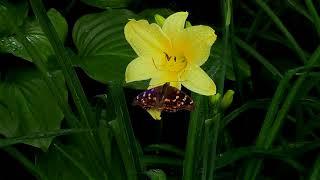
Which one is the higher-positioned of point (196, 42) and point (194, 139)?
point (196, 42)

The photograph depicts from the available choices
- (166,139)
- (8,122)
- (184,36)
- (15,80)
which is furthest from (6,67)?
(184,36)

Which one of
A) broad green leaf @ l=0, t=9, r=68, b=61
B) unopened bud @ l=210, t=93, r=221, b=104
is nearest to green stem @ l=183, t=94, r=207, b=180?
unopened bud @ l=210, t=93, r=221, b=104

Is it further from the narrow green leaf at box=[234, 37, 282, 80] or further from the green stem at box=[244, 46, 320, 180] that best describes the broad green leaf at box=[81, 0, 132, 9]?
the green stem at box=[244, 46, 320, 180]

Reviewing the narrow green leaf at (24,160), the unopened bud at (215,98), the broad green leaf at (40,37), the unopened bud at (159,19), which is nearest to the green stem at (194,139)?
the unopened bud at (215,98)

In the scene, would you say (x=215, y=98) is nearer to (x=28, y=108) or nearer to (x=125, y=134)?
(x=125, y=134)

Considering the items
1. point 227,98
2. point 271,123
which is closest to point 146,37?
point 227,98

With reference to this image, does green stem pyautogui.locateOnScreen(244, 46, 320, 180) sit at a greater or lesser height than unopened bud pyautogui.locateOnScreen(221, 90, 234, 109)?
lesser

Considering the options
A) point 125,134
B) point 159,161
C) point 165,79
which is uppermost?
point 165,79

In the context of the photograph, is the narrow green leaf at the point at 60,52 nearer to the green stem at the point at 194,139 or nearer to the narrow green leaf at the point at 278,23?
the green stem at the point at 194,139
